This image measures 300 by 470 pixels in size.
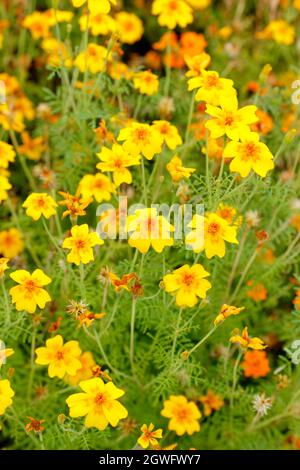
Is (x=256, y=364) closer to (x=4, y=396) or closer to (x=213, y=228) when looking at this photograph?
(x=213, y=228)

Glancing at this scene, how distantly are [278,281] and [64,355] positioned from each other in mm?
997

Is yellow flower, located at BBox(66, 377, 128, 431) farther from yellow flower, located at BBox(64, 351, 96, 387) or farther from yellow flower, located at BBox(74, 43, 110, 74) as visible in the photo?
yellow flower, located at BBox(74, 43, 110, 74)

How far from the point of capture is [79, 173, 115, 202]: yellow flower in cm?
214

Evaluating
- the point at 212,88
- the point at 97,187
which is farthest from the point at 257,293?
the point at 212,88

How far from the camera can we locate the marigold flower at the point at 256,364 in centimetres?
230

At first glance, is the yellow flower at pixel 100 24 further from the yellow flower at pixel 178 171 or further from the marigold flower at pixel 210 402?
the marigold flower at pixel 210 402

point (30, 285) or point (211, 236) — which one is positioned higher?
point (211, 236)

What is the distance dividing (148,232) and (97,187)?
56 centimetres

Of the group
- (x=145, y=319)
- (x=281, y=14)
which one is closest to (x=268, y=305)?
(x=145, y=319)

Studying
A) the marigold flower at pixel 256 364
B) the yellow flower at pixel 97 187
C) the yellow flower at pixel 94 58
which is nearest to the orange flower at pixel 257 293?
the marigold flower at pixel 256 364

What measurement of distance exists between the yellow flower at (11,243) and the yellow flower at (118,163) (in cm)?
62

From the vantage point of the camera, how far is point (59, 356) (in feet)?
6.04

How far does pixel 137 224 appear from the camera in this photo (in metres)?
1.65

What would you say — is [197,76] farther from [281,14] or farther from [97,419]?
[281,14]
